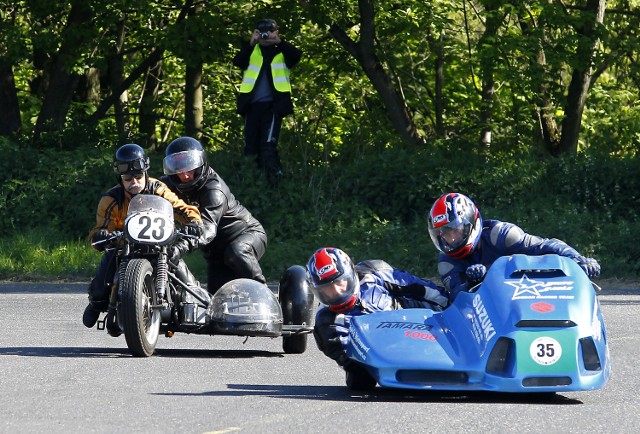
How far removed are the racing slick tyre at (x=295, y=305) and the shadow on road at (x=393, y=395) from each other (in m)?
2.17

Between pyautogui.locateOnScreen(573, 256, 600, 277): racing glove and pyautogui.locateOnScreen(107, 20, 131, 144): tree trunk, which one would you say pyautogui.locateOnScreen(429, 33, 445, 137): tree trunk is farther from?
pyautogui.locateOnScreen(573, 256, 600, 277): racing glove

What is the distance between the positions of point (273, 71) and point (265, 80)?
0.31 metres

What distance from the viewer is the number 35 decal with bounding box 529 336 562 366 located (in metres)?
8.03

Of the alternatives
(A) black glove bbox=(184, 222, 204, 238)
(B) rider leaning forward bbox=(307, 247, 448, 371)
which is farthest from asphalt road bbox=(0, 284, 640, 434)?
(A) black glove bbox=(184, 222, 204, 238)

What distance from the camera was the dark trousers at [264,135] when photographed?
65.2 ft

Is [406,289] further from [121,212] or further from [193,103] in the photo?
[193,103]

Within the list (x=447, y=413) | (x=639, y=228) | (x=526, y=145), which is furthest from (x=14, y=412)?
(x=526, y=145)

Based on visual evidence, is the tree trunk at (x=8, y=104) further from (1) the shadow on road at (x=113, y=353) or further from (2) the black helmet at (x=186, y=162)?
(1) the shadow on road at (x=113, y=353)

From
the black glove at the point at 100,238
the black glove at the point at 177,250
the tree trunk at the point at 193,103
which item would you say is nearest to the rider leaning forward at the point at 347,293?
the black glove at the point at 177,250

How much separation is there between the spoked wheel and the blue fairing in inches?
83.8

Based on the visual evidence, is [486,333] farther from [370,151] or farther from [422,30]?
[422,30]

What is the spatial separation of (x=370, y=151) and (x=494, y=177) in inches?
92.2

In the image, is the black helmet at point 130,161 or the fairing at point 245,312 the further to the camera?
the black helmet at point 130,161

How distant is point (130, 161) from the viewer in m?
11.3
